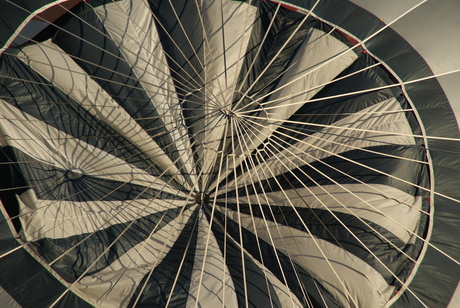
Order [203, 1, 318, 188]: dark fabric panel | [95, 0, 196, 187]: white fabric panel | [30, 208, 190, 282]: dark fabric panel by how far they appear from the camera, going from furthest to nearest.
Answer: [203, 1, 318, 188]: dark fabric panel → [95, 0, 196, 187]: white fabric panel → [30, 208, 190, 282]: dark fabric panel

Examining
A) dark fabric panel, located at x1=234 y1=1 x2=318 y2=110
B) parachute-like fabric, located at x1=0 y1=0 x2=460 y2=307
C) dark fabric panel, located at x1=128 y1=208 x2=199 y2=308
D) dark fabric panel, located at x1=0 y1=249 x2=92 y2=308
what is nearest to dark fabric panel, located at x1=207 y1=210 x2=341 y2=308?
parachute-like fabric, located at x1=0 y1=0 x2=460 y2=307

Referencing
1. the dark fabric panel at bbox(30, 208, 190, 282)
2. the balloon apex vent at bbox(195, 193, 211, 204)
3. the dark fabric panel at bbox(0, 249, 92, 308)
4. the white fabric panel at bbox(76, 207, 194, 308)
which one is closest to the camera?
the dark fabric panel at bbox(0, 249, 92, 308)

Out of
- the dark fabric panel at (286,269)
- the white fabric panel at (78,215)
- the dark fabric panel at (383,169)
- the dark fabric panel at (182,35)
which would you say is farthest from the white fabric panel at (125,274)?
the dark fabric panel at (383,169)

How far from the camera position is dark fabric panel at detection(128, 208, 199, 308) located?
101 inches

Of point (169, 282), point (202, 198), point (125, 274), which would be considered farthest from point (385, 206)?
point (125, 274)

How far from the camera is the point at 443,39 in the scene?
2875 millimetres

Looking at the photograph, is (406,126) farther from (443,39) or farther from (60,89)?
(60,89)

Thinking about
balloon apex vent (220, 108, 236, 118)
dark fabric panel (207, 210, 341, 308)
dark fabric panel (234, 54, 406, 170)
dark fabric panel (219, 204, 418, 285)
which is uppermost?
dark fabric panel (234, 54, 406, 170)

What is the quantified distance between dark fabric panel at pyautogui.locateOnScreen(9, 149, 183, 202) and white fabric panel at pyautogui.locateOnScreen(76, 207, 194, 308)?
363 mm

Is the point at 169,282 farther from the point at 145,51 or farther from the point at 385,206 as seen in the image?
the point at 145,51

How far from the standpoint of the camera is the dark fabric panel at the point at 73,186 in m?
2.79

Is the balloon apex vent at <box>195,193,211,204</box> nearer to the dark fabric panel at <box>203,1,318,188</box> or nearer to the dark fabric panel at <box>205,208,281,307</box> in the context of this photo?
the dark fabric panel at <box>205,208,281,307</box>

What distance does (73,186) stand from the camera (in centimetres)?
299

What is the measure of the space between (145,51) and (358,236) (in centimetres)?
217
